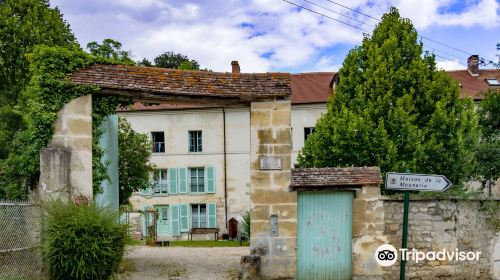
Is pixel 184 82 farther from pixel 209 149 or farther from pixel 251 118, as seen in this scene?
pixel 209 149

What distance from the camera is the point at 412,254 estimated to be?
9188mm

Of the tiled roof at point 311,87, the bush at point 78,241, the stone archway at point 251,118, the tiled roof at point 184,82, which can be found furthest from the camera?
the tiled roof at point 311,87

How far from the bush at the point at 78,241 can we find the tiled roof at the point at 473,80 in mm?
20594

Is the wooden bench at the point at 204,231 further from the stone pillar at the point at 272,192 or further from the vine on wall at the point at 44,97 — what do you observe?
the vine on wall at the point at 44,97

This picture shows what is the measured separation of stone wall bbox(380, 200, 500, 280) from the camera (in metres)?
9.14

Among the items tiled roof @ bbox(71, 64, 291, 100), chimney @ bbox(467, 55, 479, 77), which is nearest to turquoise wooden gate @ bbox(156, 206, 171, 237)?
tiled roof @ bbox(71, 64, 291, 100)

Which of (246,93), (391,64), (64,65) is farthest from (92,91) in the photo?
(391,64)

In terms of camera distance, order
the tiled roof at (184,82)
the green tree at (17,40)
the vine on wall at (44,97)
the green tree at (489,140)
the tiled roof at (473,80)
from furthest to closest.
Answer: the tiled roof at (473,80)
the green tree at (489,140)
the green tree at (17,40)
the tiled roof at (184,82)
the vine on wall at (44,97)

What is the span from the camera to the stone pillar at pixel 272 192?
906 cm

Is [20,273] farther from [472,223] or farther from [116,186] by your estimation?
[472,223]

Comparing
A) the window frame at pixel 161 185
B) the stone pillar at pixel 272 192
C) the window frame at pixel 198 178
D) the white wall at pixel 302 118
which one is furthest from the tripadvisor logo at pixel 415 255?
the window frame at pixel 161 185

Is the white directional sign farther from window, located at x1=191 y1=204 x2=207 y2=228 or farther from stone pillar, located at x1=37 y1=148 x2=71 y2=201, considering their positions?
window, located at x1=191 y1=204 x2=207 y2=228

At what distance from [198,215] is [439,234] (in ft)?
54.4

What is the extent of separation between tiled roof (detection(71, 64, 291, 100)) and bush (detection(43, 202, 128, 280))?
8.56 feet
